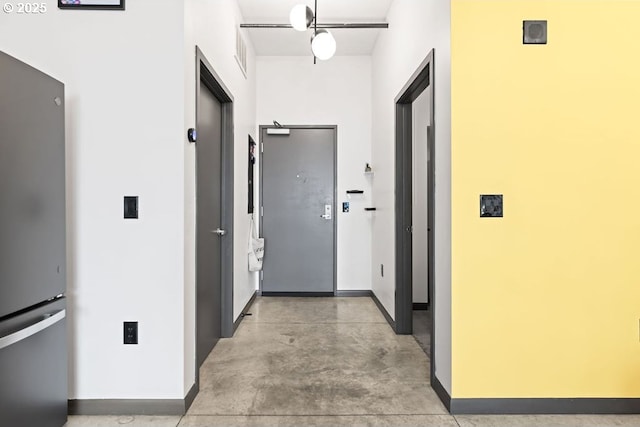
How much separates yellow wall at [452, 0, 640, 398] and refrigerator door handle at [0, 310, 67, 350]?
2.00 meters

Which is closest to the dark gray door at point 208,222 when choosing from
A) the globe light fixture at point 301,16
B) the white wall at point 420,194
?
the globe light fixture at point 301,16

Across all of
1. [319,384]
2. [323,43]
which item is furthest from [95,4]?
[319,384]

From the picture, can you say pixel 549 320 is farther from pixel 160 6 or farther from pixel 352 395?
pixel 160 6

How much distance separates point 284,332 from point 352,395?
4.39ft

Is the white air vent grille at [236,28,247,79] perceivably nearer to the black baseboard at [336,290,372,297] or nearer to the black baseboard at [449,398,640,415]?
the black baseboard at [336,290,372,297]

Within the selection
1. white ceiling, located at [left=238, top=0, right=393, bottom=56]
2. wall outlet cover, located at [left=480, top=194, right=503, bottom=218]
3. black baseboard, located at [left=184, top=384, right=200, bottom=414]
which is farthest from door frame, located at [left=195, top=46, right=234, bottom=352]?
wall outlet cover, located at [left=480, top=194, right=503, bottom=218]

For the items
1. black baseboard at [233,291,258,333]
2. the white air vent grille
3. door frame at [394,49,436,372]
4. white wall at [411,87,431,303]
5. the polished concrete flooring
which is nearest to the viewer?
the polished concrete flooring

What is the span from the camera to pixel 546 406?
213 centimetres

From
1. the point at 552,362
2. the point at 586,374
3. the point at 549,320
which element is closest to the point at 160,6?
the point at 549,320

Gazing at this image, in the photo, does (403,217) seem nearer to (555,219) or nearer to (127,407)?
(555,219)

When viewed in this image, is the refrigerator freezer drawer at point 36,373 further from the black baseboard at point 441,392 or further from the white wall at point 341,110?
the white wall at point 341,110

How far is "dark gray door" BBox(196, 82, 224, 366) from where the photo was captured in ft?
9.10

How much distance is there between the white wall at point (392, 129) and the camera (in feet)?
7.21

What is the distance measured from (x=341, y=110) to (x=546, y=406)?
393 cm
